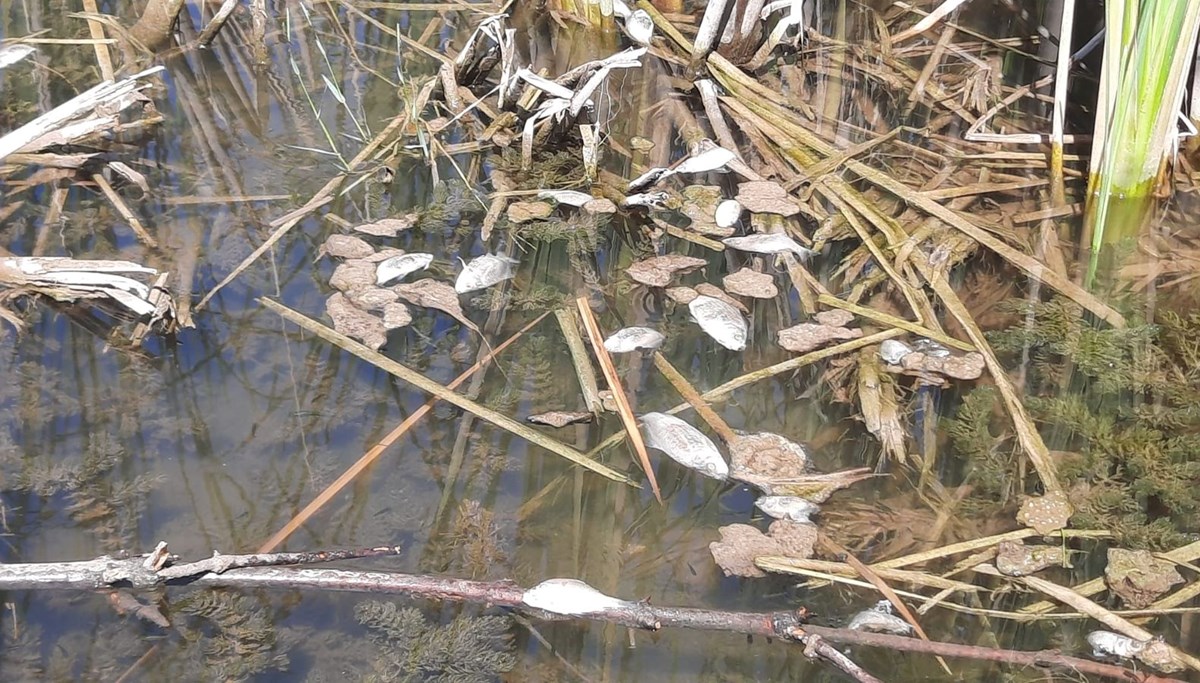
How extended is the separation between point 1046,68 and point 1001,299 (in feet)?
4.43

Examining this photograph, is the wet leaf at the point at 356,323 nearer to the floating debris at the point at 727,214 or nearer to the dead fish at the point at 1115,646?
the floating debris at the point at 727,214

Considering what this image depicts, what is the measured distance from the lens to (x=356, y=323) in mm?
2311

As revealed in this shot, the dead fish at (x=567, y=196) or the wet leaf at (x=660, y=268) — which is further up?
the dead fish at (x=567, y=196)

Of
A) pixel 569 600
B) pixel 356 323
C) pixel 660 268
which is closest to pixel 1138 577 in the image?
pixel 569 600

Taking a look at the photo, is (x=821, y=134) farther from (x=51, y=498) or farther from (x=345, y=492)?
(x=51, y=498)

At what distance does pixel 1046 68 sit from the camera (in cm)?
343

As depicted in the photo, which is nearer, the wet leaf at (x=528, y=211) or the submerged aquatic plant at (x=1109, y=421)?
the submerged aquatic plant at (x=1109, y=421)

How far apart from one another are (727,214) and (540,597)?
1.40 m

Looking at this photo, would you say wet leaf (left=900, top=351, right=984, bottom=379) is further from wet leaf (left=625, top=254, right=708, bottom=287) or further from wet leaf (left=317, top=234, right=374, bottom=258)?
wet leaf (left=317, top=234, right=374, bottom=258)

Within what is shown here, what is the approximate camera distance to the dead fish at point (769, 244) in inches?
103

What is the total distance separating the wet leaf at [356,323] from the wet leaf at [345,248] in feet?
0.65

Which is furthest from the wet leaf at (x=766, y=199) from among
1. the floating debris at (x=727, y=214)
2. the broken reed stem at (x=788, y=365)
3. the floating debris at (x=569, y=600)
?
the floating debris at (x=569, y=600)

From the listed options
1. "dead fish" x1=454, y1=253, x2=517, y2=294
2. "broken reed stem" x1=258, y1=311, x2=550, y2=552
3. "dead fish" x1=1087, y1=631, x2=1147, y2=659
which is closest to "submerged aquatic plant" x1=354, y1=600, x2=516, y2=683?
"broken reed stem" x1=258, y1=311, x2=550, y2=552

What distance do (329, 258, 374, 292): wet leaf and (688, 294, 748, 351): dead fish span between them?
2.71 ft
